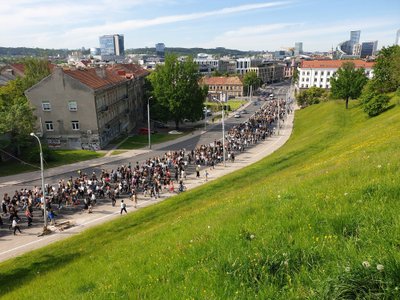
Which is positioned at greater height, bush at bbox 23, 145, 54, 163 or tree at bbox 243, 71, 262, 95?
tree at bbox 243, 71, 262, 95

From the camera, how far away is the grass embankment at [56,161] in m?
41.4

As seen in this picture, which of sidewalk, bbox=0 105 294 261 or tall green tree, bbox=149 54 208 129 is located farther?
tall green tree, bbox=149 54 208 129

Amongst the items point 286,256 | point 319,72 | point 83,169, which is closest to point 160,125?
point 83,169

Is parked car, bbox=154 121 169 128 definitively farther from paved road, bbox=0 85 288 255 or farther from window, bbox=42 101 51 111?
window, bbox=42 101 51 111

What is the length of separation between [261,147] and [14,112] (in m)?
35.4

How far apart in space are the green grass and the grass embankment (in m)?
6.65

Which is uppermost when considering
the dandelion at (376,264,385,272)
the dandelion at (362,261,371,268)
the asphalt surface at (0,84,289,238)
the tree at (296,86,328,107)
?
the dandelion at (376,264,385,272)

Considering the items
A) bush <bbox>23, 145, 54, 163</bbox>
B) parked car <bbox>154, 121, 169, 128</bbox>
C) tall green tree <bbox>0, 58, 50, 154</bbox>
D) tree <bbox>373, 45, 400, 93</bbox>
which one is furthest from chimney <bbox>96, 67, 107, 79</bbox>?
tree <bbox>373, 45, 400, 93</bbox>

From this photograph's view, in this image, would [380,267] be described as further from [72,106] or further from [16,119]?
[72,106]

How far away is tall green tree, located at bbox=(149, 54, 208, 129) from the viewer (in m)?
68.1

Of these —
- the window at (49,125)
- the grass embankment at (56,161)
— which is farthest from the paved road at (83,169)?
the window at (49,125)

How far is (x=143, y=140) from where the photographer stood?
200 feet

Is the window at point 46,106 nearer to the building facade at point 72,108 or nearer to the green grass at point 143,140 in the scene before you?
the building facade at point 72,108

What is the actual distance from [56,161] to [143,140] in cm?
1858
